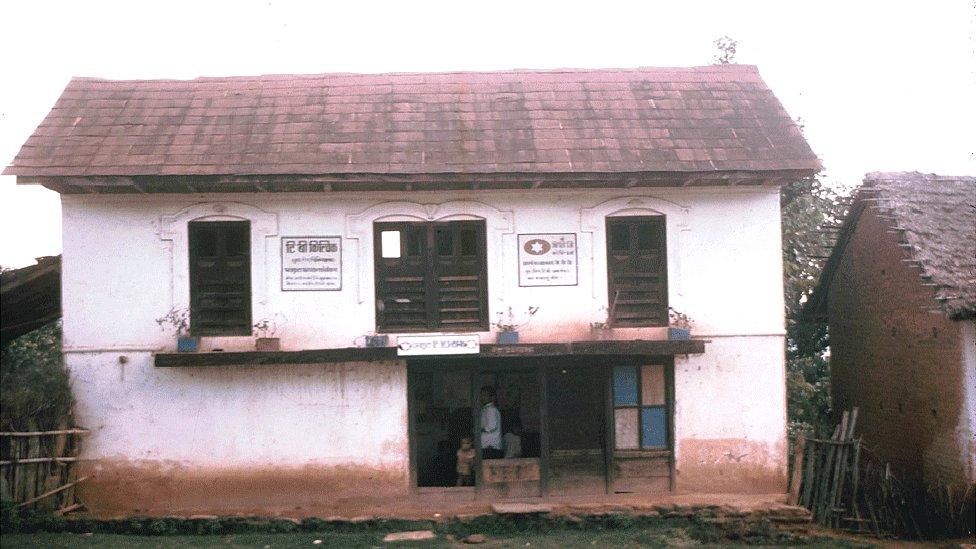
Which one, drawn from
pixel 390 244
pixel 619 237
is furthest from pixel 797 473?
pixel 390 244

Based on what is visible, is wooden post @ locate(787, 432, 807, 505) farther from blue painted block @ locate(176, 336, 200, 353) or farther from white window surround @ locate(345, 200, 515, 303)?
blue painted block @ locate(176, 336, 200, 353)

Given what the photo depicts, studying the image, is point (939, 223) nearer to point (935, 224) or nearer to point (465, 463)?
point (935, 224)

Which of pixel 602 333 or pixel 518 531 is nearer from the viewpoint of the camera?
pixel 518 531

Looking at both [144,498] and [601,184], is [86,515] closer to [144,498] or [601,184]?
[144,498]

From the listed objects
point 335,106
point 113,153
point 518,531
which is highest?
point 335,106

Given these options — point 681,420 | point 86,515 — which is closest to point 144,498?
point 86,515

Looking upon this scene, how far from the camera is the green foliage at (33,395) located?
11406mm

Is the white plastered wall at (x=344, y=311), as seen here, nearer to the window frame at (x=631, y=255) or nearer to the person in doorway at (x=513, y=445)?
the window frame at (x=631, y=255)

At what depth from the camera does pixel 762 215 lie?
13281mm

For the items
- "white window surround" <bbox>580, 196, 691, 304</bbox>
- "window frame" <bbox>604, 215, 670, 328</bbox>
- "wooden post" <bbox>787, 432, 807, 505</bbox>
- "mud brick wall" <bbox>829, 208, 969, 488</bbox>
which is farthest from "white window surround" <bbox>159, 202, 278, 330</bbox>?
"mud brick wall" <bbox>829, 208, 969, 488</bbox>

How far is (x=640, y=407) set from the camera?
1331 centimetres

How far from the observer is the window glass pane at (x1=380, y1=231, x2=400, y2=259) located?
43.1 feet

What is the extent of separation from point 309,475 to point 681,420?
17.9 ft

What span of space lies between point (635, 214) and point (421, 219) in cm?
316
